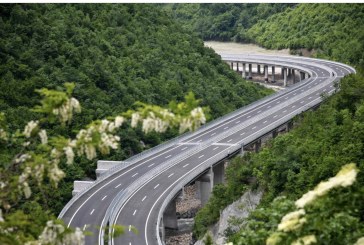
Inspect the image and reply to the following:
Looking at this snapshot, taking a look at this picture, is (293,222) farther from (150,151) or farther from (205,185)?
(150,151)

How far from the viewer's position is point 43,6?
88.9m

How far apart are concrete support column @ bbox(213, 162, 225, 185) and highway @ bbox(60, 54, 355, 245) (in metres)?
1.26

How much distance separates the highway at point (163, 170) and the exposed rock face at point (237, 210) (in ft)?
15.9

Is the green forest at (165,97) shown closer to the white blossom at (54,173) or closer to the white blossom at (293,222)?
the white blossom at (293,222)

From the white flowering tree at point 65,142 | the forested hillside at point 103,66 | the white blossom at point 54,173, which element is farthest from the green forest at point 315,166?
the forested hillside at point 103,66

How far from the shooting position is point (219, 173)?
68.6 meters

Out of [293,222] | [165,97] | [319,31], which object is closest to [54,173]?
[293,222]

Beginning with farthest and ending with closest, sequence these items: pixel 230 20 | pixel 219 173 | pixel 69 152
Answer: pixel 230 20 → pixel 219 173 → pixel 69 152

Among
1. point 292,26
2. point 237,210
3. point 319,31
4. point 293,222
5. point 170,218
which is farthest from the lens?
point 292,26

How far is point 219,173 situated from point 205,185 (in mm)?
2802

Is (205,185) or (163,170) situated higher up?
(163,170)

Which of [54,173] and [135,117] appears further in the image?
[54,173]

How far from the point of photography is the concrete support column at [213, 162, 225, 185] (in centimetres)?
6806

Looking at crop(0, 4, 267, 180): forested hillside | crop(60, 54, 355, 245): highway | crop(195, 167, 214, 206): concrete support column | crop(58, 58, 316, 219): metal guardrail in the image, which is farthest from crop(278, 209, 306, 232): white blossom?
crop(195, 167, 214, 206): concrete support column
